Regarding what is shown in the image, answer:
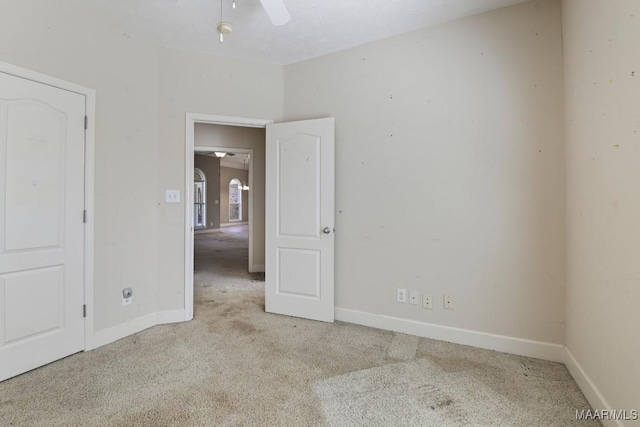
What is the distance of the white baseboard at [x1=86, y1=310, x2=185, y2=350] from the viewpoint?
245 cm

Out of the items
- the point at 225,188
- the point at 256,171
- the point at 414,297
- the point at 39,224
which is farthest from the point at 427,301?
the point at 225,188

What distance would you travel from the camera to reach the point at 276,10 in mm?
1896

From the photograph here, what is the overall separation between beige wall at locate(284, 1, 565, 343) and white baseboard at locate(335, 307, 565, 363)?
5 centimetres

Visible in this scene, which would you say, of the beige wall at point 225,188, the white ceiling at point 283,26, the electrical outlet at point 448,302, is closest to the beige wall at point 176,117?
the white ceiling at point 283,26

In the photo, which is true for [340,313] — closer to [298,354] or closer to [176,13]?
[298,354]

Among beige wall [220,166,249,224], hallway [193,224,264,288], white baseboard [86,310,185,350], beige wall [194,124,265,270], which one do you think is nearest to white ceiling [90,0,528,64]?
beige wall [194,124,265,270]

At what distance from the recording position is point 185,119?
2.99m

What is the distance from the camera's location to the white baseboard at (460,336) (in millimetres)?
2227

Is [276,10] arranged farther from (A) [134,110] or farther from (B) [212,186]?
(B) [212,186]

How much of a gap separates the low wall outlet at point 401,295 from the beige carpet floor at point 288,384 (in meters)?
0.30

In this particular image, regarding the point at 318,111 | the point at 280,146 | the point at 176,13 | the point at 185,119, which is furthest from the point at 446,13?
the point at 185,119

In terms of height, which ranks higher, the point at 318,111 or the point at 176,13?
the point at 176,13

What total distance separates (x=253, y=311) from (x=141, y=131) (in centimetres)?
208

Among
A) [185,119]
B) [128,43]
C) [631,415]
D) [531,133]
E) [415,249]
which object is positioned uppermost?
[128,43]
